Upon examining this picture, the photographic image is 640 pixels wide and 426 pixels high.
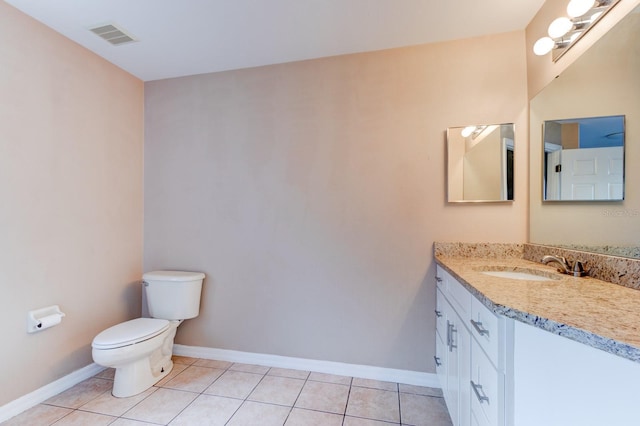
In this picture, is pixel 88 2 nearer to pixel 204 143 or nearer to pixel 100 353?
pixel 204 143

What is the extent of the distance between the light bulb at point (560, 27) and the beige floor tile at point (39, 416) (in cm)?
340

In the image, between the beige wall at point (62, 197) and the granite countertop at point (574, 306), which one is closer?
the granite countertop at point (574, 306)

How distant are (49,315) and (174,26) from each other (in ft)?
6.58

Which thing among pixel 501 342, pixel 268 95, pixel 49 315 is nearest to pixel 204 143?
pixel 268 95

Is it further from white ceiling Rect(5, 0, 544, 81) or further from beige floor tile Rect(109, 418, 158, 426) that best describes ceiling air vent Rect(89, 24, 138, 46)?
beige floor tile Rect(109, 418, 158, 426)

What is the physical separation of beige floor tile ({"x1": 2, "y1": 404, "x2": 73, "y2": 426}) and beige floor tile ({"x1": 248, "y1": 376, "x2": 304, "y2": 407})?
1087 millimetres

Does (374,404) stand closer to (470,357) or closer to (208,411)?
(470,357)

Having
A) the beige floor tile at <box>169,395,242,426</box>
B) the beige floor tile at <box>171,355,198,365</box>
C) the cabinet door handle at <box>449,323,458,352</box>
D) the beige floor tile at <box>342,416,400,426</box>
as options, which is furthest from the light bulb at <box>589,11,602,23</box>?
the beige floor tile at <box>171,355,198,365</box>

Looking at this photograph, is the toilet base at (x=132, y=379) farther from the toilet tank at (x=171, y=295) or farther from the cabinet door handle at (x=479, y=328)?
the cabinet door handle at (x=479, y=328)

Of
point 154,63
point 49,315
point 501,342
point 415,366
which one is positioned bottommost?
point 415,366

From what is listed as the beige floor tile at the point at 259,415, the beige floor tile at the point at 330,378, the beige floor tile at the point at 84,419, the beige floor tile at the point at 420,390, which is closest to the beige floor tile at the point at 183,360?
the beige floor tile at the point at 84,419

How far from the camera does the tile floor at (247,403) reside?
1.60 meters

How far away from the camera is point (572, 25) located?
53.4 inches

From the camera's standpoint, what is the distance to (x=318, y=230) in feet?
6.95
